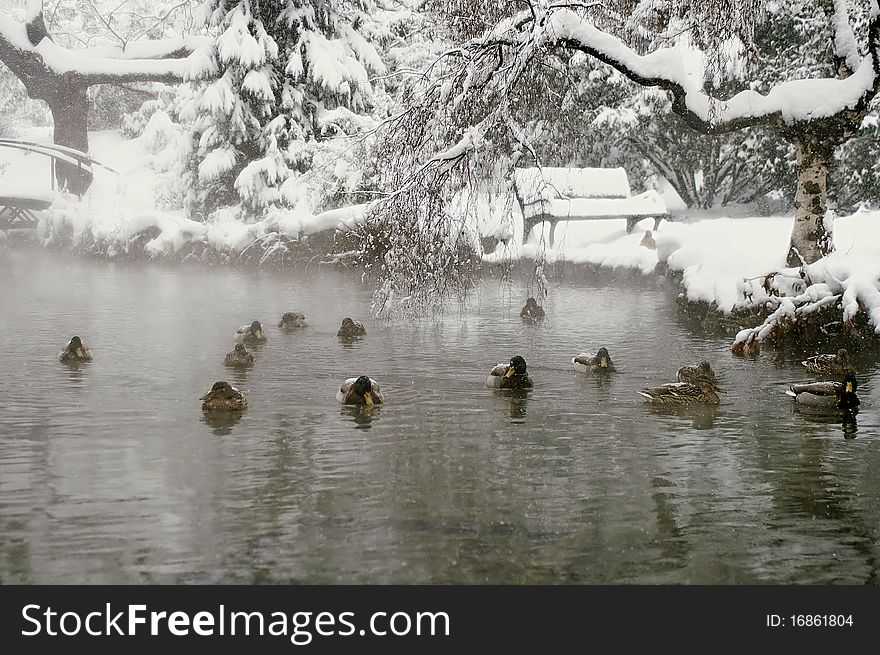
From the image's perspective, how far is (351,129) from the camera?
30.4m

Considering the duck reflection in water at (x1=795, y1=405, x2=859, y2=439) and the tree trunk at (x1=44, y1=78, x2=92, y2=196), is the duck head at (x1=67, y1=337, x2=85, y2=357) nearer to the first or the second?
the duck reflection in water at (x1=795, y1=405, x2=859, y2=439)

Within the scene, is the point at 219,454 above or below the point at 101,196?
below

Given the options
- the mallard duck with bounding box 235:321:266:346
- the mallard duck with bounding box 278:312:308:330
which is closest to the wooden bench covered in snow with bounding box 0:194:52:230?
the mallard duck with bounding box 278:312:308:330

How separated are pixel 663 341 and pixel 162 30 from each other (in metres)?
39.0

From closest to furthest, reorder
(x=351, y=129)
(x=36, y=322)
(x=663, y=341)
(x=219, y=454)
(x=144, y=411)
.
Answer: (x=219, y=454) → (x=144, y=411) → (x=663, y=341) → (x=36, y=322) → (x=351, y=129)

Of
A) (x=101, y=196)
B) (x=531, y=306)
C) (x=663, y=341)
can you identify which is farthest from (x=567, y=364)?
(x=101, y=196)

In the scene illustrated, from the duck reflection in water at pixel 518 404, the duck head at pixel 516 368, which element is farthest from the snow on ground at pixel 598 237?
the duck reflection in water at pixel 518 404

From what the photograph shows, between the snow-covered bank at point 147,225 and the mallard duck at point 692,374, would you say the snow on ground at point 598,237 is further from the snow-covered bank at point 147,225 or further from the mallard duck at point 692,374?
the mallard duck at point 692,374

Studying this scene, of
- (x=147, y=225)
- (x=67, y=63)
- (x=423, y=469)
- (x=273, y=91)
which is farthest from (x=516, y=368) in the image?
(x=67, y=63)

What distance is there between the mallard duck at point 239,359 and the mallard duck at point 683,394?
532cm

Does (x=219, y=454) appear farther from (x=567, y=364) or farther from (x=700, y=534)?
(x=567, y=364)

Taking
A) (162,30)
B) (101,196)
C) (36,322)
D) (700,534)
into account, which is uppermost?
(162,30)

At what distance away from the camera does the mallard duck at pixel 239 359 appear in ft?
44.9

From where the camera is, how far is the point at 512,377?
480 inches
